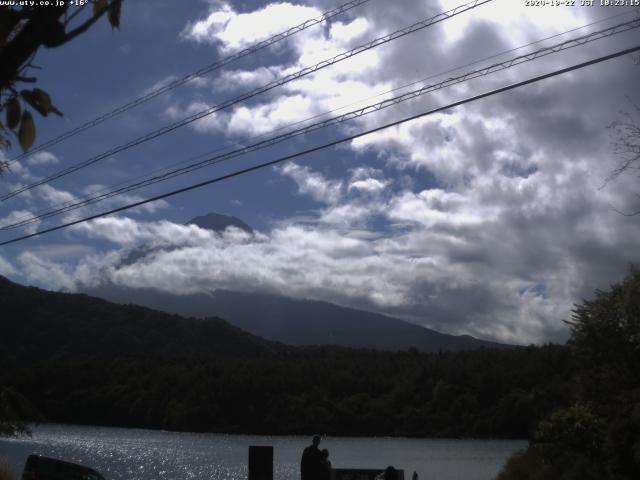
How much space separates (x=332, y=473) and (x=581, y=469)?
7.30 m

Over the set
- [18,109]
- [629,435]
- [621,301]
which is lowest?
[629,435]

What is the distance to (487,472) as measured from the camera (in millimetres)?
50344

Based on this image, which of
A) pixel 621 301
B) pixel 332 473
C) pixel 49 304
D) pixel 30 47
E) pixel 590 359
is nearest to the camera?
pixel 30 47

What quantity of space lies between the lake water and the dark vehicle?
2708 cm

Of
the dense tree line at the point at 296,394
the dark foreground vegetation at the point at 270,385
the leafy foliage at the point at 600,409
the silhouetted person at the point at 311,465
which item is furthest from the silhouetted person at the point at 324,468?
the dense tree line at the point at 296,394

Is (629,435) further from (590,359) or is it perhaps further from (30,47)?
(30,47)

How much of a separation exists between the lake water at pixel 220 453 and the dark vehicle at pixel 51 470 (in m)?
27.1

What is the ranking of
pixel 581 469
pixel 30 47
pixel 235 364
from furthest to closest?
pixel 235 364 < pixel 581 469 < pixel 30 47

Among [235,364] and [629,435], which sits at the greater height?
[235,364]

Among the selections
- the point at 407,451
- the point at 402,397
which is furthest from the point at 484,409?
the point at 407,451

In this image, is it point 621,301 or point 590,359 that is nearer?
point 621,301

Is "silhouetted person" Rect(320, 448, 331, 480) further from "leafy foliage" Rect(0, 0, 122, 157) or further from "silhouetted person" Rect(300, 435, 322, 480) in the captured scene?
"leafy foliage" Rect(0, 0, 122, 157)

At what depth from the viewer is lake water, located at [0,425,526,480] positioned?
53719mm

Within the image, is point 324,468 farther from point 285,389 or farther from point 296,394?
point 296,394
